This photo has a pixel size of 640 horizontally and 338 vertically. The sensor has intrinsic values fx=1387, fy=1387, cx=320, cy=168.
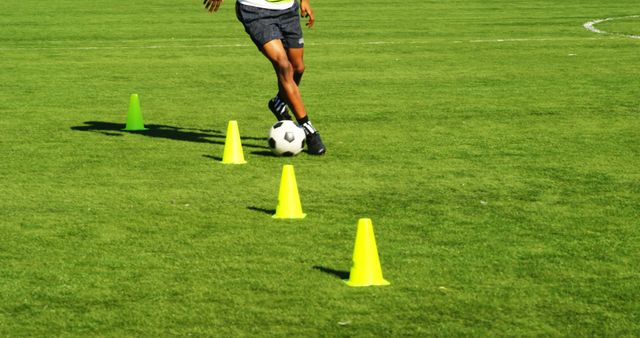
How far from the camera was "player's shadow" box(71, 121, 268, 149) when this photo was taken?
13.5 metres

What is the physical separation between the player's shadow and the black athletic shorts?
42.0 inches

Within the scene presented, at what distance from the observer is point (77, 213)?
9859 millimetres

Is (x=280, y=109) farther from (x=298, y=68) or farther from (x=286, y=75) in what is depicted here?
(x=286, y=75)

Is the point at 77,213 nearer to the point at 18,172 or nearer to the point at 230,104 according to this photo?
the point at 18,172

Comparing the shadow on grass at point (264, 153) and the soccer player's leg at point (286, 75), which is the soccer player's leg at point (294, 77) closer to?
the soccer player's leg at point (286, 75)

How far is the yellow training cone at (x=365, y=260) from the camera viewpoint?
760 cm

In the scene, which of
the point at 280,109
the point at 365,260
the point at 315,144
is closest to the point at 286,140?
the point at 315,144

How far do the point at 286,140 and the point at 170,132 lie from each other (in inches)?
84.1

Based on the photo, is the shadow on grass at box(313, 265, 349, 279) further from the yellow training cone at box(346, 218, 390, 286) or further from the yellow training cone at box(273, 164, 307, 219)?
the yellow training cone at box(273, 164, 307, 219)

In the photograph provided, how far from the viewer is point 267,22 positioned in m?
12.8

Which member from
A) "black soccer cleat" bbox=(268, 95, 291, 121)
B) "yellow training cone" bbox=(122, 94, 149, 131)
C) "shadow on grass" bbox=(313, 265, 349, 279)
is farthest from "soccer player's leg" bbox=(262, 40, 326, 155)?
"shadow on grass" bbox=(313, 265, 349, 279)

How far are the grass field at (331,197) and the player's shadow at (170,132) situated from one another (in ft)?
0.12

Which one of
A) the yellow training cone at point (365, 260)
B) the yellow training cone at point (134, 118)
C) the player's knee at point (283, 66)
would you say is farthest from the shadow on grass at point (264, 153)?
the yellow training cone at point (365, 260)

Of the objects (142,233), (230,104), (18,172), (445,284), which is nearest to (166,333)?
(445,284)
